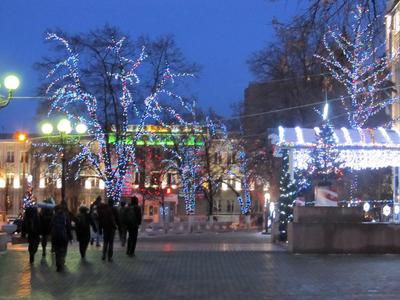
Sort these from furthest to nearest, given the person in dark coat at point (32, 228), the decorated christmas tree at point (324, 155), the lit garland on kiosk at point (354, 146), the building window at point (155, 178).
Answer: the building window at point (155, 178)
the lit garland on kiosk at point (354, 146)
the decorated christmas tree at point (324, 155)
the person in dark coat at point (32, 228)

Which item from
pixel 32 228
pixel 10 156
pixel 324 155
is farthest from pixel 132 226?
pixel 10 156

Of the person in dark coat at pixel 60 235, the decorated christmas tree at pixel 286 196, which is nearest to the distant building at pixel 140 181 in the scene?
the decorated christmas tree at pixel 286 196

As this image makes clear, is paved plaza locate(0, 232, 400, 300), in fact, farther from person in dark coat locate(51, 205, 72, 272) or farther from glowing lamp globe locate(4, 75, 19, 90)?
glowing lamp globe locate(4, 75, 19, 90)

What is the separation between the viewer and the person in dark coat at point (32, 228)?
19375 mm

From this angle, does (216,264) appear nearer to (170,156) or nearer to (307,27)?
(307,27)

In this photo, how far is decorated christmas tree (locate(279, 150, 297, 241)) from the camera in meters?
30.1

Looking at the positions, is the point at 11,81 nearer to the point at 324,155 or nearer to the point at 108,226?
the point at 108,226

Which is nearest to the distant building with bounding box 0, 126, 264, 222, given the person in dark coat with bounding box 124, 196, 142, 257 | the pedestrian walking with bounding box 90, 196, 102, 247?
the pedestrian walking with bounding box 90, 196, 102, 247

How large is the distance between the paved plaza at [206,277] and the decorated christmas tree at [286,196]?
8470mm

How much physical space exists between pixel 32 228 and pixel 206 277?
19.5ft

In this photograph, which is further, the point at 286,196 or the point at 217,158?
the point at 217,158

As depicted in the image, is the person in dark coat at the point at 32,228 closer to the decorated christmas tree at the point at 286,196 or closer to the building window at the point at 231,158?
the decorated christmas tree at the point at 286,196

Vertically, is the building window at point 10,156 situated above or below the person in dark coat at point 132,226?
above

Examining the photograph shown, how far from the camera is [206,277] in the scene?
51.0 feet
